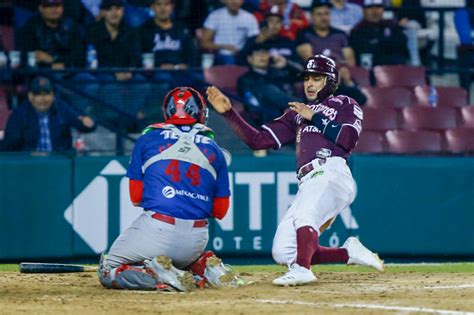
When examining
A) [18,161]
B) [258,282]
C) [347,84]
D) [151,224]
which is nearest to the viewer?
[151,224]

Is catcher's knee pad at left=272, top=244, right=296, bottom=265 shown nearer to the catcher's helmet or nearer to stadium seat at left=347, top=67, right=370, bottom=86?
the catcher's helmet

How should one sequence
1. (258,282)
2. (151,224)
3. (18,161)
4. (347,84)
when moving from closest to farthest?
(151,224) < (258,282) < (18,161) < (347,84)

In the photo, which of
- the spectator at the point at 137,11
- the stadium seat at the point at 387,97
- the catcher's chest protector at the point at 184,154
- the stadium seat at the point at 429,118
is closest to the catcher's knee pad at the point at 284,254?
the catcher's chest protector at the point at 184,154

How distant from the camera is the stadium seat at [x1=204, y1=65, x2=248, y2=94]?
13336 millimetres

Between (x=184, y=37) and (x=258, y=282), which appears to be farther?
(x=184, y=37)

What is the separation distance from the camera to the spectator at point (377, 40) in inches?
555

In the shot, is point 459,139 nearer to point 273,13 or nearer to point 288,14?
point 273,13

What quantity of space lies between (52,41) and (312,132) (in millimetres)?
5416

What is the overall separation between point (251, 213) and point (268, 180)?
1.30ft

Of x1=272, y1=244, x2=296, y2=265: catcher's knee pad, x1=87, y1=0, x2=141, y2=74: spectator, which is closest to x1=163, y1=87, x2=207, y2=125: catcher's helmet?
x1=272, y1=244, x2=296, y2=265: catcher's knee pad

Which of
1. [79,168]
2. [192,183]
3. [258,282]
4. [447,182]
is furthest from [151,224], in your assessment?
[447,182]

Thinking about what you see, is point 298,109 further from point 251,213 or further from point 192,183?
point 251,213

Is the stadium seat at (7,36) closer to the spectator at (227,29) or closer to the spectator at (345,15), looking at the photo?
the spectator at (227,29)

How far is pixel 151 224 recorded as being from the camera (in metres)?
8.38
